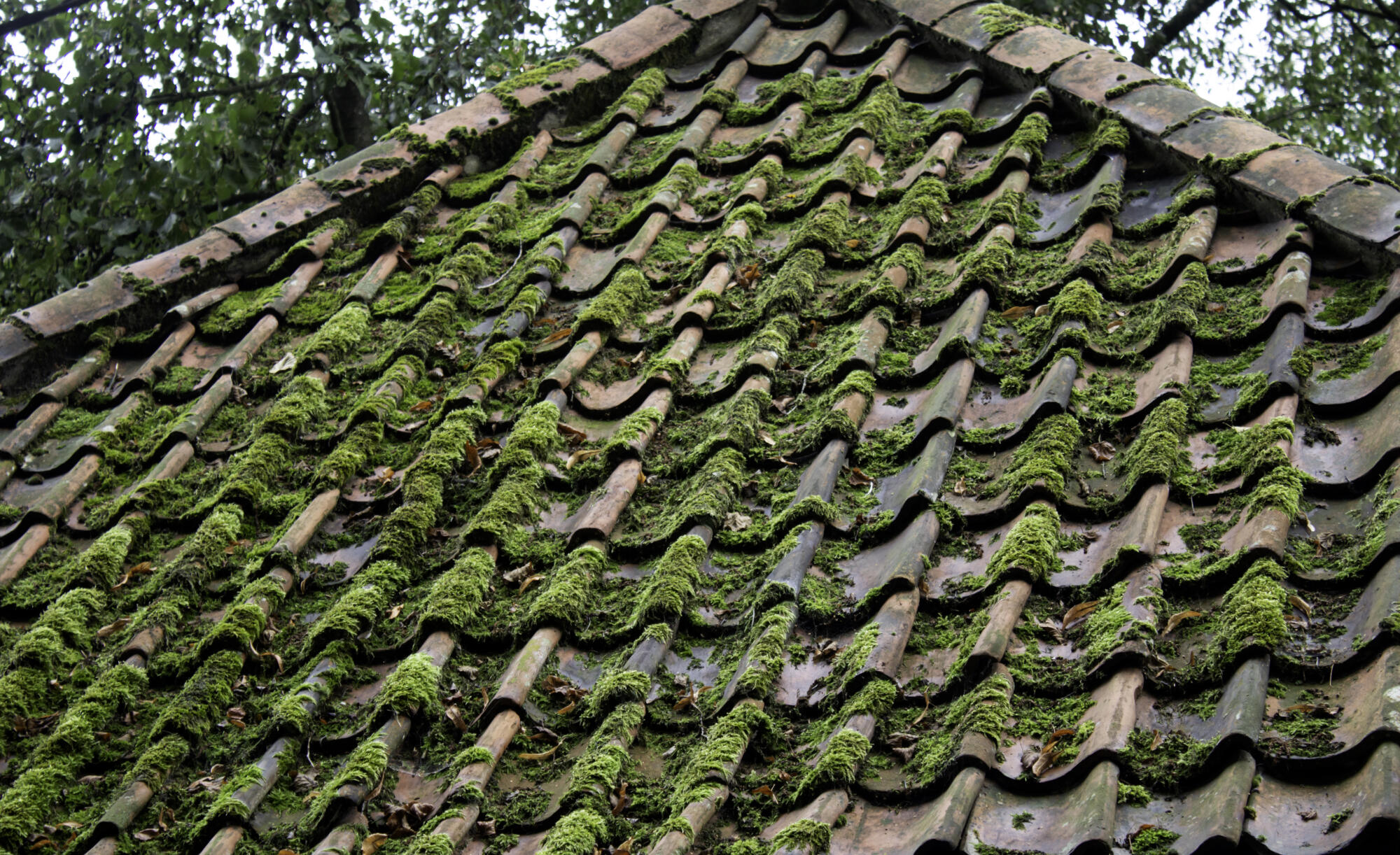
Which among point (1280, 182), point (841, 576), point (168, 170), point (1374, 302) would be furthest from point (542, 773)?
point (168, 170)

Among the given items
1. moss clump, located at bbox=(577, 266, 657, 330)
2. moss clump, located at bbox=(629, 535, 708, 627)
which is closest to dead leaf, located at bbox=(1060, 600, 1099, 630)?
moss clump, located at bbox=(629, 535, 708, 627)

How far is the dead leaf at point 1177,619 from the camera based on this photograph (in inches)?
79.7

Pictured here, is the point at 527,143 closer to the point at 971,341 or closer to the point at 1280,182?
the point at 971,341

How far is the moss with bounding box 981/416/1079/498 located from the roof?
2 cm

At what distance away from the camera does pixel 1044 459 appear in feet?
7.95

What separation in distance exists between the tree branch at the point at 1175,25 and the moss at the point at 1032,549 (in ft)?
32.3

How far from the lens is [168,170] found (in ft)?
24.5

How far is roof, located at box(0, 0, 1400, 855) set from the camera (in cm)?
192

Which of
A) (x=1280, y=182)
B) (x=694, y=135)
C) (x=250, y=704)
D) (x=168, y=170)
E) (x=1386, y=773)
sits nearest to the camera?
(x=1386, y=773)

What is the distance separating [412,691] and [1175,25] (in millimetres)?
11268

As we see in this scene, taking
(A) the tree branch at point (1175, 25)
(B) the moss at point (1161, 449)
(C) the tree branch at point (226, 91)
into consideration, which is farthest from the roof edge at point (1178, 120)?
(A) the tree branch at point (1175, 25)

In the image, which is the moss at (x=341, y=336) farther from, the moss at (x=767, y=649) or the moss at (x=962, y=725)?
the moss at (x=962, y=725)

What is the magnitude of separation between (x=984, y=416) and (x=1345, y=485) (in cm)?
78

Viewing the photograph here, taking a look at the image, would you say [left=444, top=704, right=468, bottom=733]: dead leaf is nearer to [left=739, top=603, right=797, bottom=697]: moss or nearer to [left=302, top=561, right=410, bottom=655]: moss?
[left=302, top=561, right=410, bottom=655]: moss
